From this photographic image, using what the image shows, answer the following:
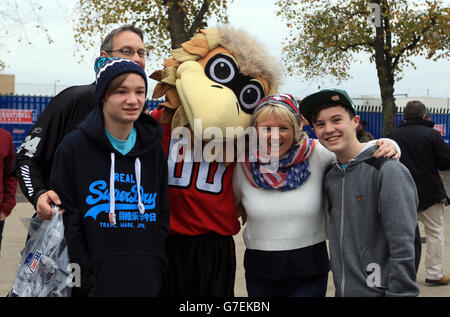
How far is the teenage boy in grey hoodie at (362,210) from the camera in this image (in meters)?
2.41

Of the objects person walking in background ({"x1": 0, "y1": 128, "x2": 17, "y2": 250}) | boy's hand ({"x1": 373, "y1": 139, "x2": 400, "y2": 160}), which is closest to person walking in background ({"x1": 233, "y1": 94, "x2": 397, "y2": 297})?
boy's hand ({"x1": 373, "y1": 139, "x2": 400, "y2": 160})

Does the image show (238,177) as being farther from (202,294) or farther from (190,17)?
(190,17)

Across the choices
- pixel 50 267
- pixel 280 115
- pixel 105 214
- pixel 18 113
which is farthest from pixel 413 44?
pixel 50 267

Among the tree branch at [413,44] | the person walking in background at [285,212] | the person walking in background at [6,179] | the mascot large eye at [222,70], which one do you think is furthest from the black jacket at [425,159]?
the tree branch at [413,44]

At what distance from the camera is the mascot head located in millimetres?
3012

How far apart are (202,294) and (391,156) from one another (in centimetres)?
142

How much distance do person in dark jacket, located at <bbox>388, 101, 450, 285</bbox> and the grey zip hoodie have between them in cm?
333

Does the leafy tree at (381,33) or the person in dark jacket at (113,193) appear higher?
the leafy tree at (381,33)

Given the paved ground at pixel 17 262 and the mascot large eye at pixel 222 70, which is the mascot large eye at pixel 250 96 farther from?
the paved ground at pixel 17 262

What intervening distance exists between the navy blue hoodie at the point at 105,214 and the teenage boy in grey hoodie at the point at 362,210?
37.7 inches

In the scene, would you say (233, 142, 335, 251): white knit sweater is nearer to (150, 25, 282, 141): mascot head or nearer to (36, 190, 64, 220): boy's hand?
(150, 25, 282, 141): mascot head

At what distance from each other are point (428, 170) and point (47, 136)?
456 centimetres

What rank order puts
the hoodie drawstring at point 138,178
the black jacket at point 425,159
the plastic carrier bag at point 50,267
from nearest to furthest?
1. the plastic carrier bag at point 50,267
2. the hoodie drawstring at point 138,178
3. the black jacket at point 425,159
